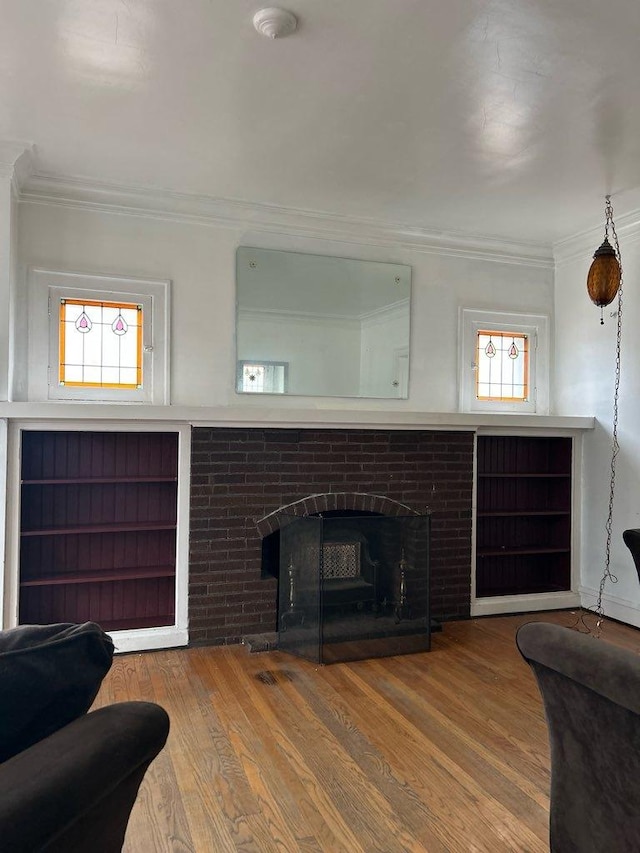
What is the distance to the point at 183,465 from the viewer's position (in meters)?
3.84

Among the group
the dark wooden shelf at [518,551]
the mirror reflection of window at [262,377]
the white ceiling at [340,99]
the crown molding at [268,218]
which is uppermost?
the white ceiling at [340,99]

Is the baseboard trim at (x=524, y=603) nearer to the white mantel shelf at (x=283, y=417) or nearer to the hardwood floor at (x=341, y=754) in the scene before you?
the hardwood floor at (x=341, y=754)

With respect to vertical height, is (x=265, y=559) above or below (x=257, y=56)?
below

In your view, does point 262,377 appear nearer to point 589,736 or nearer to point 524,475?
point 524,475

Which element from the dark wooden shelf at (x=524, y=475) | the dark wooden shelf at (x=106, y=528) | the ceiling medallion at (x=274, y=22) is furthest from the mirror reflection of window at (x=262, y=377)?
the ceiling medallion at (x=274, y=22)

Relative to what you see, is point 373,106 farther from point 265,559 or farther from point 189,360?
point 265,559

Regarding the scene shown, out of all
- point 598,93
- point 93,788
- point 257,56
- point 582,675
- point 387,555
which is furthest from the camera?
point 387,555

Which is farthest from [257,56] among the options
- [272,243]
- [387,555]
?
[387,555]

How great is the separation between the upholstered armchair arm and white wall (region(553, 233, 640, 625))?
3.91 meters

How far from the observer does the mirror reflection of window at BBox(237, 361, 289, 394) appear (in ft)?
13.6

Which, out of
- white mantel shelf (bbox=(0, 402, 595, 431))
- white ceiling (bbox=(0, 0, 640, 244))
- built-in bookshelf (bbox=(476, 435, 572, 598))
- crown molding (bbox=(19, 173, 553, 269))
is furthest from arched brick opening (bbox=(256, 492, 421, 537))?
white ceiling (bbox=(0, 0, 640, 244))

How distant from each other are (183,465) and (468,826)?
245 centimetres

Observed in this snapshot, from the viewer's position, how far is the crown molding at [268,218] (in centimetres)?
375

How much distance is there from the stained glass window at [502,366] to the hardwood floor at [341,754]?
1938 millimetres
